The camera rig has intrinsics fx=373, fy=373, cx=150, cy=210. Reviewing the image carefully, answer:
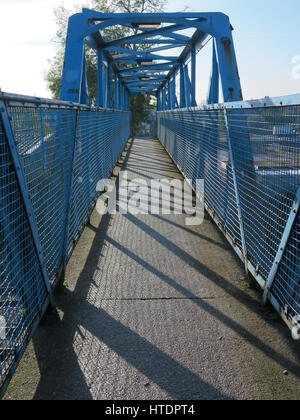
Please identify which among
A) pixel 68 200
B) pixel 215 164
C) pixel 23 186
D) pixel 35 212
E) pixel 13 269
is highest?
pixel 23 186

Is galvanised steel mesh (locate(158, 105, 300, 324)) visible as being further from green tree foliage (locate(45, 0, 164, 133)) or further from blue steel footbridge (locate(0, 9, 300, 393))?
green tree foliage (locate(45, 0, 164, 133))

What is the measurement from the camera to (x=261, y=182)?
3.34 m

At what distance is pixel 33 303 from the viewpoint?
9.39 ft

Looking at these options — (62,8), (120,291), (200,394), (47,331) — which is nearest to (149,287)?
(120,291)

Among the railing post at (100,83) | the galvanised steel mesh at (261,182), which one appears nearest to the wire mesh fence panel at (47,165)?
the galvanised steel mesh at (261,182)

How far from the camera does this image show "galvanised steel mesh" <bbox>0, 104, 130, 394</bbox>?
236cm

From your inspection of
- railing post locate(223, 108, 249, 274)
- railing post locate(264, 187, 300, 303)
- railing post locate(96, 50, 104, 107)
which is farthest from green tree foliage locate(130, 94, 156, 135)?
railing post locate(264, 187, 300, 303)

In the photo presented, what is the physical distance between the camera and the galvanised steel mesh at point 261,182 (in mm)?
2709

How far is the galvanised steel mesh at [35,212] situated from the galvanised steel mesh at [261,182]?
1.82 m

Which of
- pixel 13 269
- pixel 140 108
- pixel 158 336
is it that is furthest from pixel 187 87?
pixel 140 108

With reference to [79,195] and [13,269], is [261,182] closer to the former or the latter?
[13,269]

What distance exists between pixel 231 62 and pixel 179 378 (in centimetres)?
576

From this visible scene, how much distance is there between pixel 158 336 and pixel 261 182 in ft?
5.27

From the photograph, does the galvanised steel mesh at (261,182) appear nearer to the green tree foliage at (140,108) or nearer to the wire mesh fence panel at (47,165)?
the wire mesh fence panel at (47,165)
